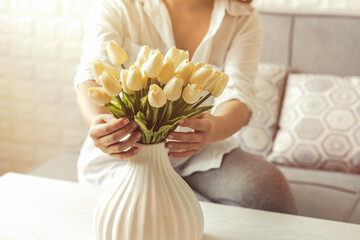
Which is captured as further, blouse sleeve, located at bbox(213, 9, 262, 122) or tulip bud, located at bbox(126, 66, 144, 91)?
blouse sleeve, located at bbox(213, 9, 262, 122)

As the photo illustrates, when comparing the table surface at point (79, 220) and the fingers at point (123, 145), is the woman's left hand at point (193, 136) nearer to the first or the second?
the fingers at point (123, 145)

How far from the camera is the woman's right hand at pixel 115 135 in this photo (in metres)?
0.74

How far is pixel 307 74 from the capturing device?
6.23ft

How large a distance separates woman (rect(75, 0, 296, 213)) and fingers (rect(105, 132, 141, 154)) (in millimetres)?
250

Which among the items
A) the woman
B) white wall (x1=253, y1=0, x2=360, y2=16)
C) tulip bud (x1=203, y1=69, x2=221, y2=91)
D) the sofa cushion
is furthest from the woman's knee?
white wall (x1=253, y1=0, x2=360, y2=16)

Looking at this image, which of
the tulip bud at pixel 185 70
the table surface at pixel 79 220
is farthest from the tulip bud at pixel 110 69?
the table surface at pixel 79 220

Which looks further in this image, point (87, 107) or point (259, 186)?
point (259, 186)

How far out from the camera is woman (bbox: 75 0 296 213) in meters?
1.16

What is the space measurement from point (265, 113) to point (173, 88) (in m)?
1.20

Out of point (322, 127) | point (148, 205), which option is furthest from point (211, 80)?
point (322, 127)

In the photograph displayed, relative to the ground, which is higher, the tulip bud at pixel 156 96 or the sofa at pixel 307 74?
the tulip bud at pixel 156 96

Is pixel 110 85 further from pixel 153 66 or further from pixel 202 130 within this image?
pixel 202 130

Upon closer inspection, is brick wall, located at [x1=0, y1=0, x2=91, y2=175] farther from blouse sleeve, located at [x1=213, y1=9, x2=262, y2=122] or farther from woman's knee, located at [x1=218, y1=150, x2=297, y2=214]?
woman's knee, located at [x1=218, y1=150, x2=297, y2=214]

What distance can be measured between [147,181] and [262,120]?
113 centimetres
